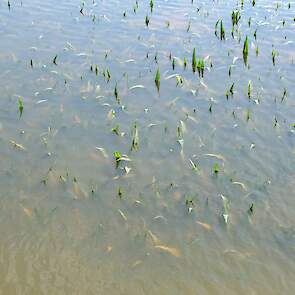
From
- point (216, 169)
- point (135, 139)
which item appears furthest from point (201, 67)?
point (216, 169)

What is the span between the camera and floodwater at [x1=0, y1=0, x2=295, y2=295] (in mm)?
5262

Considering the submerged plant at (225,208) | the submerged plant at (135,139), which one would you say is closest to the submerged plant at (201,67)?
the submerged plant at (135,139)

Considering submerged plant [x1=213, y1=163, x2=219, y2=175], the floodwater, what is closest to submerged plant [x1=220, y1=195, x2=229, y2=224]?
the floodwater

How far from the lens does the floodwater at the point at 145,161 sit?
526 cm

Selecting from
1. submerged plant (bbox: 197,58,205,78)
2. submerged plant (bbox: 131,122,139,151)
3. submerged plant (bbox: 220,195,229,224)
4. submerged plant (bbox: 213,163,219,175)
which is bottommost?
submerged plant (bbox: 220,195,229,224)

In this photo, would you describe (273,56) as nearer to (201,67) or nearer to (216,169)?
(201,67)

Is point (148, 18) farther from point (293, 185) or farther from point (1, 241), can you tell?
point (1, 241)

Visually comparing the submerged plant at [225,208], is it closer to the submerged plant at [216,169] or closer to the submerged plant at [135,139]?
the submerged plant at [216,169]

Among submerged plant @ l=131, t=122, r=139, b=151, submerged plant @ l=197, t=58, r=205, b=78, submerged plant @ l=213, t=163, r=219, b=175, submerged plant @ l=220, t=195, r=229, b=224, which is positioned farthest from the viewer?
submerged plant @ l=197, t=58, r=205, b=78

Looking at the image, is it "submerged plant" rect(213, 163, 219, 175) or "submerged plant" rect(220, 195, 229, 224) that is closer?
"submerged plant" rect(220, 195, 229, 224)

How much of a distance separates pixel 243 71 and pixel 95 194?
5.53m

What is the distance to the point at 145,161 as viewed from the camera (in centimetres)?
713

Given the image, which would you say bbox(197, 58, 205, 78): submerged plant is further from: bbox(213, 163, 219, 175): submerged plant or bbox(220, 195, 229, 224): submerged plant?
bbox(220, 195, 229, 224): submerged plant

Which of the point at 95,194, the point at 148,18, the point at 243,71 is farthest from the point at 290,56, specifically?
the point at 95,194
